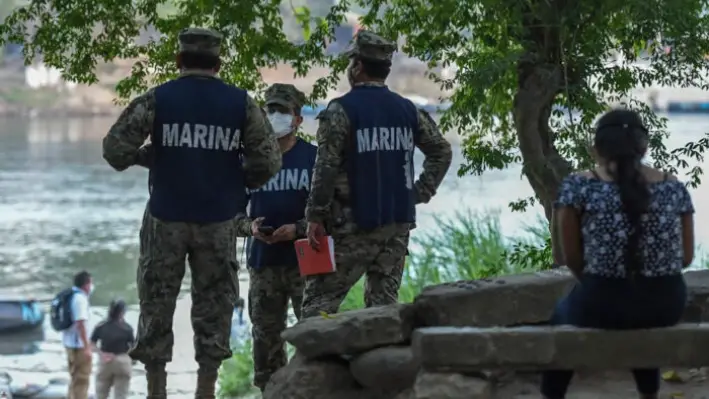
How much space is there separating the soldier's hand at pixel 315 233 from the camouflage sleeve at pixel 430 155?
1.58ft

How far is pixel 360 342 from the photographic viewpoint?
428 cm

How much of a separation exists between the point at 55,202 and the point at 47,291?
31.8 feet

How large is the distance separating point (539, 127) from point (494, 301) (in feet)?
7.42

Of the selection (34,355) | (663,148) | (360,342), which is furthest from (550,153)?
(34,355)

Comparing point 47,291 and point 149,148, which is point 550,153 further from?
point 47,291

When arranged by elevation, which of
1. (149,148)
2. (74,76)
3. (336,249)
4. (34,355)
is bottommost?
(34,355)

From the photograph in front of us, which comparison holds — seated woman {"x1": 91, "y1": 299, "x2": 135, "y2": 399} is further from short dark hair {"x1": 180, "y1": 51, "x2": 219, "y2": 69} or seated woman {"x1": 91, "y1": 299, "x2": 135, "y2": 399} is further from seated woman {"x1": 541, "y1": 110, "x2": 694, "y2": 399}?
seated woman {"x1": 541, "y1": 110, "x2": 694, "y2": 399}

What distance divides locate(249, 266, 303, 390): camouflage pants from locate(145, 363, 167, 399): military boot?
73 cm

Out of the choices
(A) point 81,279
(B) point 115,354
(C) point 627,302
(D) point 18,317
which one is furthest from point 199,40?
(D) point 18,317

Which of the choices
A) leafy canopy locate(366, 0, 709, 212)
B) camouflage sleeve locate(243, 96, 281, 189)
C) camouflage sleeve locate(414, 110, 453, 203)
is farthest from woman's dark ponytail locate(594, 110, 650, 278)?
leafy canopy locate(366, 0, 709, 212)

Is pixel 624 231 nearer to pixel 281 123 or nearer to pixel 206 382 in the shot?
pixel 206 382

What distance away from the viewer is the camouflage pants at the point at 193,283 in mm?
4438

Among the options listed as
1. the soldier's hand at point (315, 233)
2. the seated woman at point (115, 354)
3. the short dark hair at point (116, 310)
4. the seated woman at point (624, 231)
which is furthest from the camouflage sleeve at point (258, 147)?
the short dark hair at point (116, 310)

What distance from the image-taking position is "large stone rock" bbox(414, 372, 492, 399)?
146 inches
